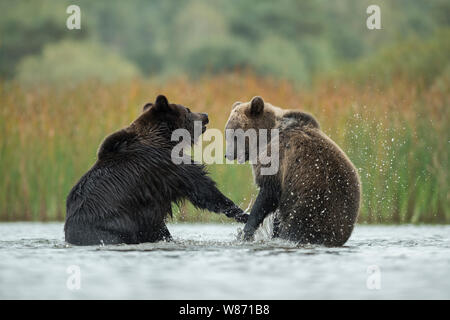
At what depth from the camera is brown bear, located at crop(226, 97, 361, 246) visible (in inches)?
275

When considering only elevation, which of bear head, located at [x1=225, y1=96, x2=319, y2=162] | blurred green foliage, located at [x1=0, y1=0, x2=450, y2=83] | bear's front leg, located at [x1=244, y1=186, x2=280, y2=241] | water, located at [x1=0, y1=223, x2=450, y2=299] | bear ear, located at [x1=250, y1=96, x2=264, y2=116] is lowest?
water, located at [x1=0, y1=223, x2=450, y2=299]

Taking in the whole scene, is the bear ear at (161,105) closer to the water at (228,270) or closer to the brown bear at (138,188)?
the brown bear at (138,188)

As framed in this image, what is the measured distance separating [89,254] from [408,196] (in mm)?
5162

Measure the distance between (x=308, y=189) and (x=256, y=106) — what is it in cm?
118

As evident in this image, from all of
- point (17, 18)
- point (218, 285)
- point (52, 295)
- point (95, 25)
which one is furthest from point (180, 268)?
point (95, 25)

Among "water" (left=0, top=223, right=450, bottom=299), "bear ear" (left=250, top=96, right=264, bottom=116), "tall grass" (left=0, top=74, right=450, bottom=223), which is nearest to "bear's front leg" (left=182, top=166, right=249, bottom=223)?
"water" (left=0, top=223, right=450, bottom=299)

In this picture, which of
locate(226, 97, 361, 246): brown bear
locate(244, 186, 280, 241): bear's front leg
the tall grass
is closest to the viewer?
locate(226, 97, 361, 246): brown bear

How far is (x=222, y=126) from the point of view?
1176 cm

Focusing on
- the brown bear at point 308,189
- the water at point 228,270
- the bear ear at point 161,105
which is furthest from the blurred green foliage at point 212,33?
the water at point 228,270

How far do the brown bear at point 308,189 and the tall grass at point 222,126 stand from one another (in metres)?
3.29

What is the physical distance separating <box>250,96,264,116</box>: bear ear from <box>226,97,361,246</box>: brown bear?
421mm

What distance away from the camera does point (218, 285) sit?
553 cm

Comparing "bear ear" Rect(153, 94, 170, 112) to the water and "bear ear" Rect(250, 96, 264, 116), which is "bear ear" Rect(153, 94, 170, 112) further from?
the water

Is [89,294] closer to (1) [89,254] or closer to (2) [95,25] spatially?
(1) [89,254]
